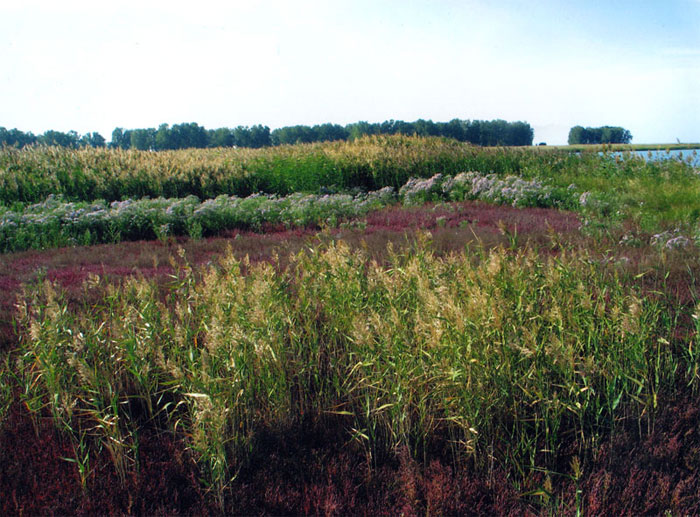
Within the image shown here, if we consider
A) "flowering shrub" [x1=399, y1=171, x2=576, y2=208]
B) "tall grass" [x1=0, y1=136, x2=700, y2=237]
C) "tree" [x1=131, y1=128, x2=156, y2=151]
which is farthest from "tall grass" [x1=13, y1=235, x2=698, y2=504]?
"tree" [x1=131, y1=128, x2=156, y2=151]

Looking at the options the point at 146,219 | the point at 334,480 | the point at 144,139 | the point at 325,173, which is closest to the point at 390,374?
the point at 334,480

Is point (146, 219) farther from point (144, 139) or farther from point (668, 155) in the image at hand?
point (144, 139)

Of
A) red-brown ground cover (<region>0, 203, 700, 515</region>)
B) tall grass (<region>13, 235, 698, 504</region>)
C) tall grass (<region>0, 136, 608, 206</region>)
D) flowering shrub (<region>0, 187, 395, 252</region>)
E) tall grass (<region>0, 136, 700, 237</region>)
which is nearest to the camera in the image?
red-brown ground cover (<region>0, 203, 700, 515</region>)

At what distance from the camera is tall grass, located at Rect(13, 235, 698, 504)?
2.85 m

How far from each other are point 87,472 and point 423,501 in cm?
178

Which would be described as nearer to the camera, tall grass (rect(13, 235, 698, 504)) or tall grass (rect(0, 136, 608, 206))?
tall grass (rect(13, 235, 698, 504))

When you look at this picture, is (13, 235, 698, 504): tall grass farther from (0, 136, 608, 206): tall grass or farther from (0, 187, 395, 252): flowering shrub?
(0, 136, 608, 206): tall grass

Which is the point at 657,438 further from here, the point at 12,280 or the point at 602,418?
the point at 12,280

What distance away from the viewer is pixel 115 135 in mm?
54781

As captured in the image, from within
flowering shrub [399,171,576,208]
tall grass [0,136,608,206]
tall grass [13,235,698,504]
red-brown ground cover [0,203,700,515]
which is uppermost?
tall grass [0,136,608,206]

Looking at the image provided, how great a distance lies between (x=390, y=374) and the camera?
316cm

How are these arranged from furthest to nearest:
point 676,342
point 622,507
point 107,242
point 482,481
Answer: point 107,242 < point 676,342 < point 482,481 < point 622,507

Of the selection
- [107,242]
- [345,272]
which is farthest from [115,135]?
[345,272]

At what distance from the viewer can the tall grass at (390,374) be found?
2848 millimetres
